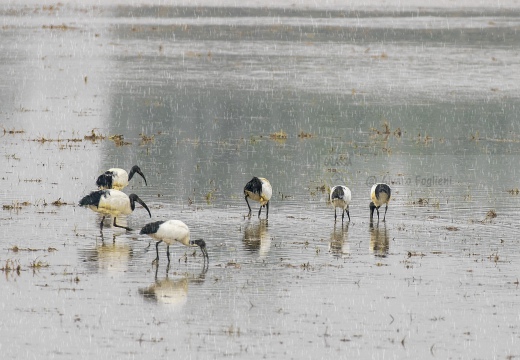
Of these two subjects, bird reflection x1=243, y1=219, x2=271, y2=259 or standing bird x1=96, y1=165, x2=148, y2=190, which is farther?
standing bird x1=96, y1=165, x2=148, y2=190

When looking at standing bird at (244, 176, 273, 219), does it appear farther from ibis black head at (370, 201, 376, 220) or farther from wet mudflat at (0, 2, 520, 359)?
ibis black head at (370, 201, 376, 220)

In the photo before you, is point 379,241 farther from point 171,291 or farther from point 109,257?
point 171,291

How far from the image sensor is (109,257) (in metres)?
17.3

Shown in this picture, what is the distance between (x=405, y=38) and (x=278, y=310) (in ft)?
164

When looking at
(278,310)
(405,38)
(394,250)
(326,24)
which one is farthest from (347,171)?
(326,24)

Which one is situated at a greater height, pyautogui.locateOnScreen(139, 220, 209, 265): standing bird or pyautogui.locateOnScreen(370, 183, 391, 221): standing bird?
pyautogui.locateOnScreen(370, 183, 391, 221): standing bird

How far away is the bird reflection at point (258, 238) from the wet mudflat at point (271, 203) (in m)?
0.08

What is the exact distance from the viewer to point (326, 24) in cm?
7162

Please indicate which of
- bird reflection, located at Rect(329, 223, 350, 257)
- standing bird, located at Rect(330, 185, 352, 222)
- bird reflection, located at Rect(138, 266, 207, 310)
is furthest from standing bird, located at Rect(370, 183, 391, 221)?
bird reflection, located at Rect(138, 266, 207, 310)

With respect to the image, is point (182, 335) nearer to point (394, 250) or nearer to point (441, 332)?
point (441, 332)

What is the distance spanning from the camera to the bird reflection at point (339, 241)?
59.9ft

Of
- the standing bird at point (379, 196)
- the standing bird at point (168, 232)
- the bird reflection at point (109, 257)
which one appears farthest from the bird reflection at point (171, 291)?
the standing bird at point (379, 196)

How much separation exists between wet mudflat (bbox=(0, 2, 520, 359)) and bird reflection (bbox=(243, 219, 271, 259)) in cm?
8

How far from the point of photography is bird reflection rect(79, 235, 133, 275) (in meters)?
16.5
